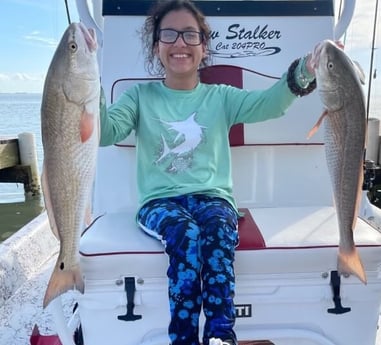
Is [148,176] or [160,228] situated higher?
[148,176]

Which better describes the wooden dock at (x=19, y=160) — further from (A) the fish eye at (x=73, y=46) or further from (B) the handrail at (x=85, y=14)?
(A) the fish eye at (x=73, y=46)

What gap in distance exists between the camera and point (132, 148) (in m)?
2.63

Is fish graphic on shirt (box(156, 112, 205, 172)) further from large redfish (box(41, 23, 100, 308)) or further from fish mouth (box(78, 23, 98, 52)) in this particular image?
fish mouth (box(78, 23, 98, 52))

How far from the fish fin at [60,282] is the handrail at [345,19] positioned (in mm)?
2137

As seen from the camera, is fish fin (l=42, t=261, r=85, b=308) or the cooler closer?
fish fin (l=42, t=261, r=85, b=308)

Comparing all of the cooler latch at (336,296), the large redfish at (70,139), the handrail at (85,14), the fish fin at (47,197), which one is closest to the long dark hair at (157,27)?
the handrail at (85,14)

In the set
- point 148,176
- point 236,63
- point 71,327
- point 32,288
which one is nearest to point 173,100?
point 148,176

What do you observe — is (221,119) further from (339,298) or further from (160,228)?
(339,298)

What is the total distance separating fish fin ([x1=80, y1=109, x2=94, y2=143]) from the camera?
4.94 ft

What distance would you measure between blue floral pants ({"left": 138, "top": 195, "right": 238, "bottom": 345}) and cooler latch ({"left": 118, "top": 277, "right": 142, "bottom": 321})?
21cm

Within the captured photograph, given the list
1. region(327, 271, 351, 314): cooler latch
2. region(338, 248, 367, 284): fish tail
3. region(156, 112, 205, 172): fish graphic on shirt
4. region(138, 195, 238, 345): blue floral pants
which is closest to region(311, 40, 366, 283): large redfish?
region(338, 248, 367, 284): fish tail

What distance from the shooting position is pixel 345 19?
2.84 meters

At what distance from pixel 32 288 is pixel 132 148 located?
3.93 ft

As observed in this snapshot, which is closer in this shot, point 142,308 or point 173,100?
point 142,308
